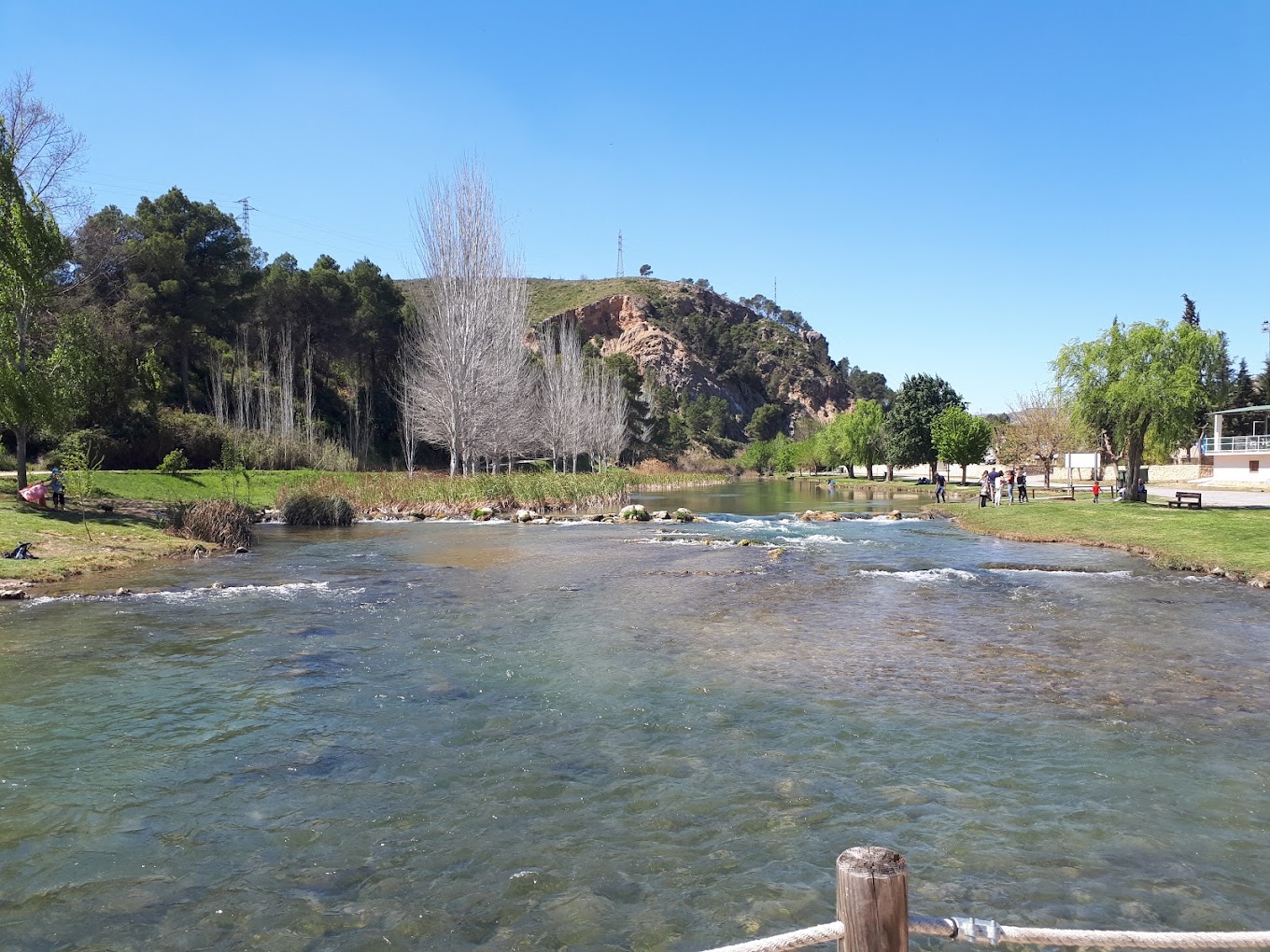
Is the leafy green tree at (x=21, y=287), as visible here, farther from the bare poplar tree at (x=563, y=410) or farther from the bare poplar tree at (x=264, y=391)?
the bare poplar tree at (x=563, y=410)

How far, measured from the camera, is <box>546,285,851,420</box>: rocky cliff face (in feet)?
454

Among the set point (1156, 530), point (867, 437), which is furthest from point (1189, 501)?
point (867, 437)

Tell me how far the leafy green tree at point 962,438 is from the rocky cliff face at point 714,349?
223ft

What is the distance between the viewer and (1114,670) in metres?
10.3

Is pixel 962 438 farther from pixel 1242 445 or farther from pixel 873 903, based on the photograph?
pixel 873 903

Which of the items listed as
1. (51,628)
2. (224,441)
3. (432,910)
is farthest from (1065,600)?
(224,441)

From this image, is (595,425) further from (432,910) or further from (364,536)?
(432,910)

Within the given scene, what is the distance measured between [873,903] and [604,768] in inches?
182

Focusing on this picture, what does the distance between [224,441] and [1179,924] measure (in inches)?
1883

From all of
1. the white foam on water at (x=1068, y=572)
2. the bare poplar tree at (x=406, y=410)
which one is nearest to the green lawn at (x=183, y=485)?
the bare poplar tree at (x=406, y=410)

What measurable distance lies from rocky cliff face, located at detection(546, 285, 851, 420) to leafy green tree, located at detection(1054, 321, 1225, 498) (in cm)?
9388

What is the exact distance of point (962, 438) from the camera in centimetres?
6191

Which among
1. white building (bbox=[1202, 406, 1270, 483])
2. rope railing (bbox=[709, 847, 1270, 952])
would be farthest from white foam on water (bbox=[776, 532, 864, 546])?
white building (bbox=[1202, 406, 1270, 483])

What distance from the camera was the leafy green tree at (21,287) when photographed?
79.4ft
